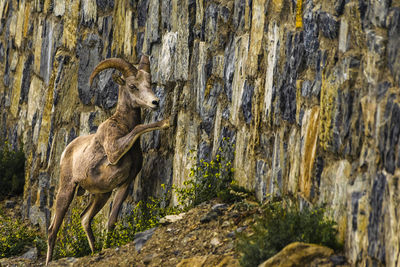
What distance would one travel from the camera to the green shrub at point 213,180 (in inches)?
289

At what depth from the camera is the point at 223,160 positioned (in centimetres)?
749

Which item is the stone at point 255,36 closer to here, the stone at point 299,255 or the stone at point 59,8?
the stone at point 299,255

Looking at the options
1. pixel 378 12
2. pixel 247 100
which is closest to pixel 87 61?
pixel 247 100

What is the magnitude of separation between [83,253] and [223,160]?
2367 millimetres

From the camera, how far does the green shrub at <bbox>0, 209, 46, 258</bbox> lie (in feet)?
34.3

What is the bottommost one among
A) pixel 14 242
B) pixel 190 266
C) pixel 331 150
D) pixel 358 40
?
pixel 14 242

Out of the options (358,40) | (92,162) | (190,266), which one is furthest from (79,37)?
(358,40)

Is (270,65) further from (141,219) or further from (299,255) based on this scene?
(141,219)

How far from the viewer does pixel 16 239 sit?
1072 centimetres

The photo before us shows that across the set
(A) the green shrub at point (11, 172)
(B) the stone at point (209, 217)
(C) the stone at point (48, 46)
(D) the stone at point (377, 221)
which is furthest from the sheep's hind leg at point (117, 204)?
(A) the green shrub at point (11, 172)

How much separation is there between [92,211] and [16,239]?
2.49m

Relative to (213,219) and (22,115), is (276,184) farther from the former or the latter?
(22,115)

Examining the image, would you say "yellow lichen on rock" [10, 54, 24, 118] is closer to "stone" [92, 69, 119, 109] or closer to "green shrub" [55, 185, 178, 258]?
"stone" [92, 69, 119, 109]

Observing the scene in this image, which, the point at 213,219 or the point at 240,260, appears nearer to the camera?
the point at 240,260
